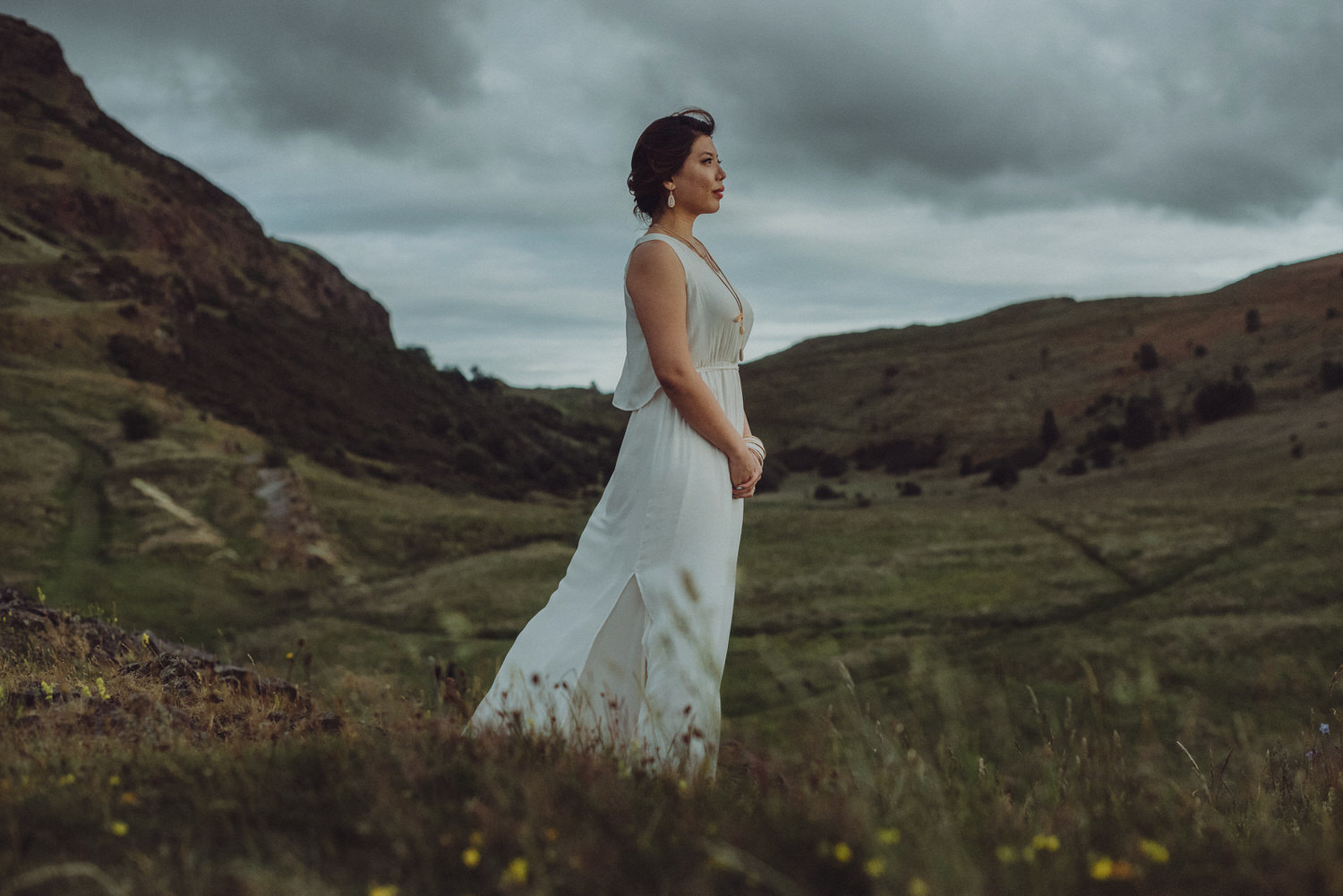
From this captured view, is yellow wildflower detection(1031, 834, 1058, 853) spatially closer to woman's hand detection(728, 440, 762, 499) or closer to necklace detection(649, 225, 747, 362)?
woman's hand detection(728, 440, 762, 499)

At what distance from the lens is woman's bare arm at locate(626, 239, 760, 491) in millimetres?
3701

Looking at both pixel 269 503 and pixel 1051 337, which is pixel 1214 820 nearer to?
pixel 269 503

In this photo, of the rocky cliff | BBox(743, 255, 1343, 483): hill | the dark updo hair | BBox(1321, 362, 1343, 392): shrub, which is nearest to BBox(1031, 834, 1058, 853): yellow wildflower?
the dark updo hair

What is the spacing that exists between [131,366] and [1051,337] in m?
120

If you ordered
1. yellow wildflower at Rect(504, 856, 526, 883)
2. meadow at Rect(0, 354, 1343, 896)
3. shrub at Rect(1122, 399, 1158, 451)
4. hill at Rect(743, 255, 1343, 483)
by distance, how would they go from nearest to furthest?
yellow wildflower at Rect(504, 856, 526, 883) → meadow at Rect(0, 354, 1343, 896) → shrub at Rect(1122, 399, 1158, 451) → hill at Rect(743, 255, 1343, 483)

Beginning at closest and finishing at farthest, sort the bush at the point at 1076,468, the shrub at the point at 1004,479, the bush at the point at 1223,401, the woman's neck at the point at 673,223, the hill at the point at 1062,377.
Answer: the woman's neck at the point at 673,223
the shrub at the point at 1004,479
the bush at the point at 1076,468
the bush at the point at 1223,401
the hill at the point at 1062,377

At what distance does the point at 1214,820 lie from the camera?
297cm

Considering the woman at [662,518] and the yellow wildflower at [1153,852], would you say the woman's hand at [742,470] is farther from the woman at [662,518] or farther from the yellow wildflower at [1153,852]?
the yellow wildflower at [1153,852]

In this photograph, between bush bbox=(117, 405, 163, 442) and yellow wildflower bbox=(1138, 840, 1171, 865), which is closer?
yellow wildflower bbox=(1138, 840, 1171, 865)

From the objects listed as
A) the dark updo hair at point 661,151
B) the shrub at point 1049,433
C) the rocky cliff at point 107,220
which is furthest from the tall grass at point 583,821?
the shrub at point 1049,433

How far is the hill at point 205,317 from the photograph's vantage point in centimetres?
4641

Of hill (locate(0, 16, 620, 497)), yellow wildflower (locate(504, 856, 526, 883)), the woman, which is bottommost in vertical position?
yellow wildflower (locate(504, 856, 526, 883))

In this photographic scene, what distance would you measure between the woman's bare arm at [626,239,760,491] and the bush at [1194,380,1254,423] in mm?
72986

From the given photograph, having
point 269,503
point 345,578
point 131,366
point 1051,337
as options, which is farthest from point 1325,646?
point 1051,337
